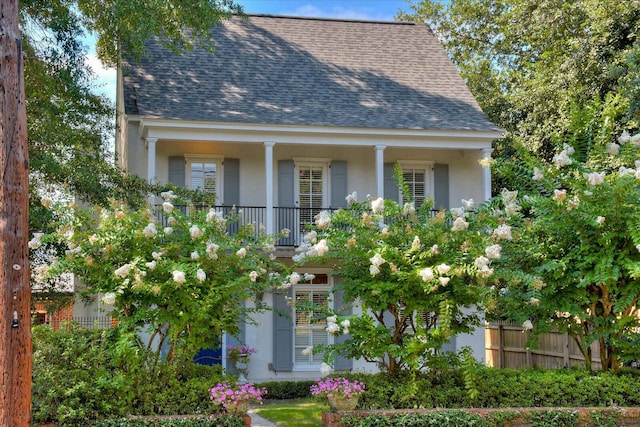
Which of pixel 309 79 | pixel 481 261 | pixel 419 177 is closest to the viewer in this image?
pixel 481 261

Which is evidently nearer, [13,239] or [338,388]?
[13,239]

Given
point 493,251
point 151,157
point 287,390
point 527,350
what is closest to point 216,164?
point 151,157

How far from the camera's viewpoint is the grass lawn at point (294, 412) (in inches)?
398

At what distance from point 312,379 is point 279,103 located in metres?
6.04

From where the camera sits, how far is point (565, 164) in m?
8.91

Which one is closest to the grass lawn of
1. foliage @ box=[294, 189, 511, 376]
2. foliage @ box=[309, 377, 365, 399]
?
foliage @ box=[309, 377, 365, 399]

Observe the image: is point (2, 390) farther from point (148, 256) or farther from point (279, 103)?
point (279, 103)

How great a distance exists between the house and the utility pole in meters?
7.97

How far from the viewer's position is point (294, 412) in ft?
37.4

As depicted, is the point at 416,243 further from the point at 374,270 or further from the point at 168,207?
the point at 168,207

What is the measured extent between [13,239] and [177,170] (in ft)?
31.2

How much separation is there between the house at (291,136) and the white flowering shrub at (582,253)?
694cm

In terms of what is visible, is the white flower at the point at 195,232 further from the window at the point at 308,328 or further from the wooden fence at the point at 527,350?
the window at the point at 308,328

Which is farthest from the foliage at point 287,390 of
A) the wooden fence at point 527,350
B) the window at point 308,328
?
the wooden fence at point 527,350
